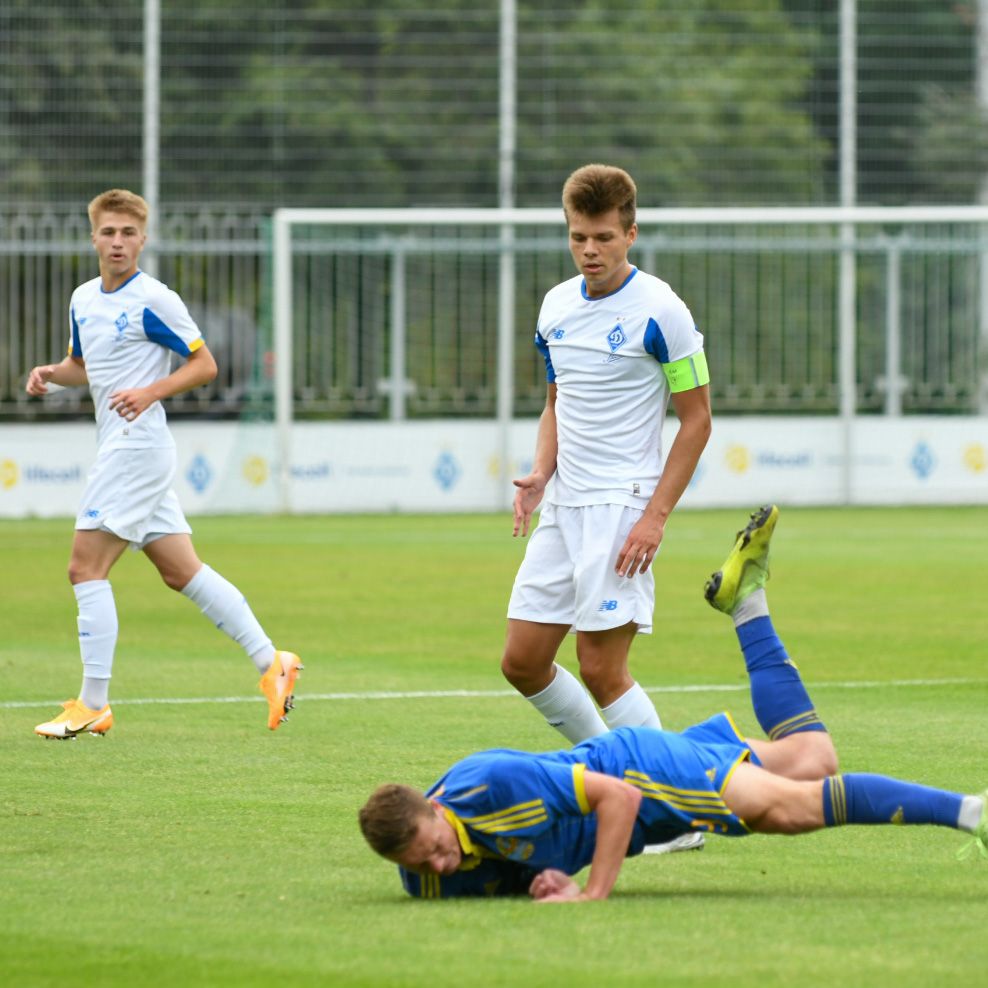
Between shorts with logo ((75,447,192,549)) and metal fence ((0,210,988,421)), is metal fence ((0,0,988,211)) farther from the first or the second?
shorts with logo ((75,447,192,549))

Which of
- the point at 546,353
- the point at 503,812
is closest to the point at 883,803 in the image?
the point at 503,812

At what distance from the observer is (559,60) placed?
95.0 feet

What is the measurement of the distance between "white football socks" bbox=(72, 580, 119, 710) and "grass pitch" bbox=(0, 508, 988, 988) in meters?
0.20

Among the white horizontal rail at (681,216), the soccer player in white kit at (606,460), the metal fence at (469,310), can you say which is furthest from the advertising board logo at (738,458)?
the soccer player in white kit at (606,460)

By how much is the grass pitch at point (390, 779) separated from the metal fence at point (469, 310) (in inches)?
425

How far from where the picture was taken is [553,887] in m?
5.31

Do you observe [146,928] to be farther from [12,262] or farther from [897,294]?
[897,294]

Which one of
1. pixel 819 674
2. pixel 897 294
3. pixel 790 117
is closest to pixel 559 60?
pixel 790 117

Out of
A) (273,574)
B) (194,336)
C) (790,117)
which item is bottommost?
(273,574)

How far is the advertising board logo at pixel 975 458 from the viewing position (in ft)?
83.9

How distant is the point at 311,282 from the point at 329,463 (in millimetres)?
3066

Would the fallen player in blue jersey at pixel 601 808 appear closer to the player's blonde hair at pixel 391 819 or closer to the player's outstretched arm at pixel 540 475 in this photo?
the player's blonde hair at pixel 391 819

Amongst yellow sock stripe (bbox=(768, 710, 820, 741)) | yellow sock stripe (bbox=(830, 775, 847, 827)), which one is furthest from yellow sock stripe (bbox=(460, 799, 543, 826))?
yellow sock stripe (bbox=(768, 710, 820, 741))

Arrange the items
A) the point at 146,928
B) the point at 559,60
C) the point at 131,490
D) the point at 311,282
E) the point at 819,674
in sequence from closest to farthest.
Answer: the point at 146,928, the point at 131,490, the point at 819,674, the point at 311,282, the point at 559,60
